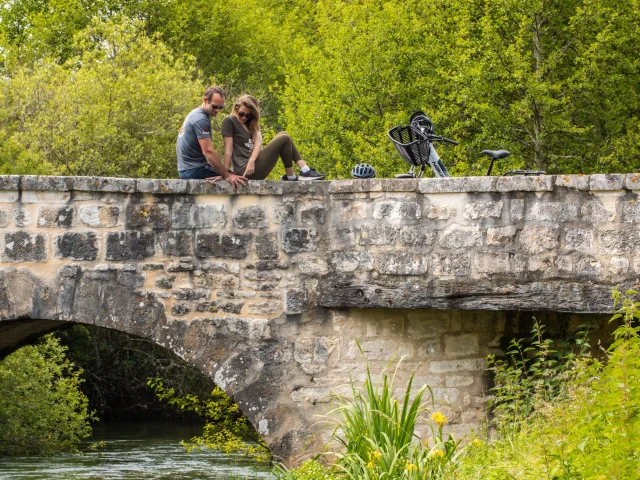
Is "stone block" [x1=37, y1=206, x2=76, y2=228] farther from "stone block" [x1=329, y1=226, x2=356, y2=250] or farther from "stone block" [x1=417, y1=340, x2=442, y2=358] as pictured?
"stone block" [x1=417, y1=340, x2=442, y2=358]

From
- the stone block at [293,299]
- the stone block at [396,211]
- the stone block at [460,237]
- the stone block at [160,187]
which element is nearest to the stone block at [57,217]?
the stone block at [160,187]

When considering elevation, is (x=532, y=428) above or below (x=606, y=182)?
below

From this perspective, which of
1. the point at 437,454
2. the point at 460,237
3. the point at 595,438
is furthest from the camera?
the point at 460,237

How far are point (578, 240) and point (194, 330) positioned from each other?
2568 mm

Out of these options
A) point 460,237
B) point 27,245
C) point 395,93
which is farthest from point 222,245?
point 395,93

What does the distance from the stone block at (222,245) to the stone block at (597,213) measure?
2187 millimetres

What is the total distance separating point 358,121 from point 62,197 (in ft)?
44.1

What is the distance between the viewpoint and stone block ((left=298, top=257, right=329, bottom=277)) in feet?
24.5

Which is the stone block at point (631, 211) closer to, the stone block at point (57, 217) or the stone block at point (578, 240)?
the stone block at point (578, 240)

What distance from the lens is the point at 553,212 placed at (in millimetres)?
6910

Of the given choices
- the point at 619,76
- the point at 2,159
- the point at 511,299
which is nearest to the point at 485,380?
the point at 511,299

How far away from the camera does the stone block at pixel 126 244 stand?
24.5 feet

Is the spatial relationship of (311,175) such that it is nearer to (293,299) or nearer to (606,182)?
(293,299)

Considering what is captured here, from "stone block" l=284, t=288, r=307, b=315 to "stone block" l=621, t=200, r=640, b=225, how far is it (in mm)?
2120
